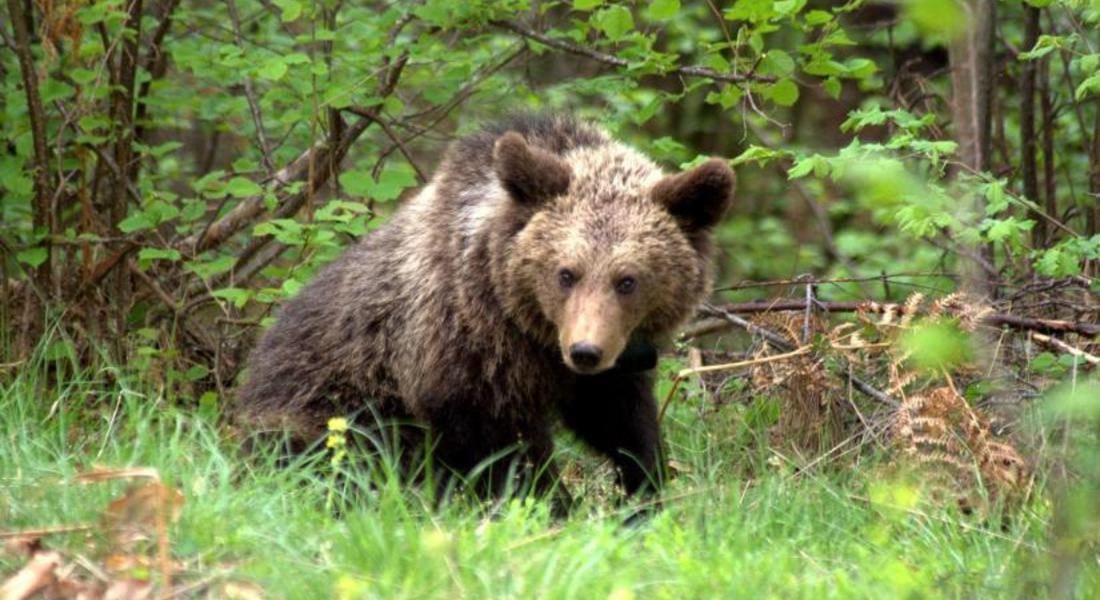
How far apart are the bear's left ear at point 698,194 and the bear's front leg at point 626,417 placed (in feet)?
2.11

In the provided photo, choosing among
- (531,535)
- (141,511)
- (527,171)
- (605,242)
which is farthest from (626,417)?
(141,511)

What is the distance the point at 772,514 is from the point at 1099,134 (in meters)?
3.91

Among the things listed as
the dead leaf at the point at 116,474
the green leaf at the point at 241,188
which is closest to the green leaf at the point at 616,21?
the green leaf at the point at 241,188

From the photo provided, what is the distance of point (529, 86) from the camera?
886 cm

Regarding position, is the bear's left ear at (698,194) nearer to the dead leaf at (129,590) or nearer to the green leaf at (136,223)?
the dead leaf at (129,590)

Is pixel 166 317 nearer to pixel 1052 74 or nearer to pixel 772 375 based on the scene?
pixel 772 375

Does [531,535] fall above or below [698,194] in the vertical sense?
below

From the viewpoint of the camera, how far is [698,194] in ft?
18.4

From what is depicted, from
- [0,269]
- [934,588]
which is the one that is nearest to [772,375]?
[934,588]

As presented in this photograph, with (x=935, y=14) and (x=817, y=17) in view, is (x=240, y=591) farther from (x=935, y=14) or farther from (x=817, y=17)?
(x=817, y=17)

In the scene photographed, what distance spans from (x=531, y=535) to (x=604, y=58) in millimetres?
3499

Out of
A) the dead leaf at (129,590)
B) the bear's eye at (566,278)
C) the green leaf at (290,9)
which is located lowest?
the dead leaf at (129,590)

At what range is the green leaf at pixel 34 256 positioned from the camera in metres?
7.20

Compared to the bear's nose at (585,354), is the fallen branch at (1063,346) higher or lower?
lower
